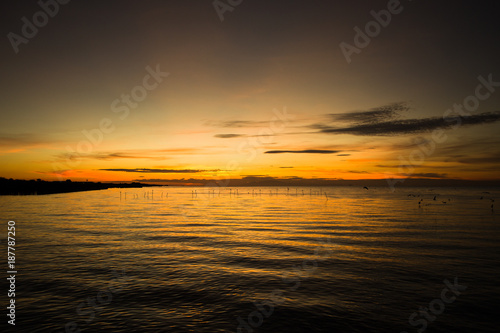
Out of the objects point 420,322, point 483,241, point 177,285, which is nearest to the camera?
point 420,322

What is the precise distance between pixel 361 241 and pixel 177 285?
73.6 feet

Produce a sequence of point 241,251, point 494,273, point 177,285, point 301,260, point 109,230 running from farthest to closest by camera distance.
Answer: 1. point 109,230
2. point 241,251
3. point 301,260
4. point 494,273
5. point 177,285

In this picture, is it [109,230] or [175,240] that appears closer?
[175,240]

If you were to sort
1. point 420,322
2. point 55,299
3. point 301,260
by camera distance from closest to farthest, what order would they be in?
point 420,322 → point 55,299 → point 301,260

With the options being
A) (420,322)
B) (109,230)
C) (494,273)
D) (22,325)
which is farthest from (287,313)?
(109,230)

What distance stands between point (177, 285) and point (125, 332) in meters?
5.85

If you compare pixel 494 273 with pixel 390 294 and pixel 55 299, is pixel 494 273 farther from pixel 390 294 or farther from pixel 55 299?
pixel 55 299

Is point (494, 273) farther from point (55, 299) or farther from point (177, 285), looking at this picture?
point (55, 299)

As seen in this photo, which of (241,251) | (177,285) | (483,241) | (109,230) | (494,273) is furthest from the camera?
(109,230)

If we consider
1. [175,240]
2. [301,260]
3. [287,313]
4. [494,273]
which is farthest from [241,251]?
[494,273]

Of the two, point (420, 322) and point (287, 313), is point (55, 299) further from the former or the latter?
point (420, 322)

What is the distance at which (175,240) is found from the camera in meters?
33.9

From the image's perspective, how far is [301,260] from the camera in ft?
80.7

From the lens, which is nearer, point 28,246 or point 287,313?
point 287,313
